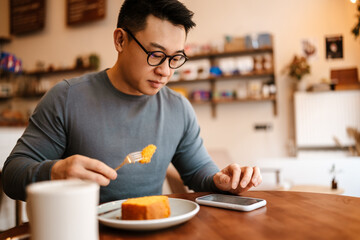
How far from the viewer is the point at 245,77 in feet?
14.0

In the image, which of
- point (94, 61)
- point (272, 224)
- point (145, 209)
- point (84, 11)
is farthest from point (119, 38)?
point (84, 11)

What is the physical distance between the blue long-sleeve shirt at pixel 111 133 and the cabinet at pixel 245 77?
280cm

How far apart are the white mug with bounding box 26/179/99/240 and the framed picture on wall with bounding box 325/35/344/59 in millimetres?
4180

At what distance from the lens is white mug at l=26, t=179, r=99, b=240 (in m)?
0.42

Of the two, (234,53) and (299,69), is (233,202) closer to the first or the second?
(299,69)

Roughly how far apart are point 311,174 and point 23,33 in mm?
4897

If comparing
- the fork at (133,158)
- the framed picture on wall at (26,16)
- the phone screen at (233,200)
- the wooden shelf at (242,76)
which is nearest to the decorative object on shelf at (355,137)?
the wooden shelf at (242,76)

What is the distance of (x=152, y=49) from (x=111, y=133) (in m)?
0.36

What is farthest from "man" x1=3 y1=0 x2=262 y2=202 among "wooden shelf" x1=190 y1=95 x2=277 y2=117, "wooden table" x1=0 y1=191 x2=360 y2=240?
"wooden shelf" x1=190 y1=95 x2=277 y2=117

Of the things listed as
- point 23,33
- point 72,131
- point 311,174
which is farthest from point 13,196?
point 23,33

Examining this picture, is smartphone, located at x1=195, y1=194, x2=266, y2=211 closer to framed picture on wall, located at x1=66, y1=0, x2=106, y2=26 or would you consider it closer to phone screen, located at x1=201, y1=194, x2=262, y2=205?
phone screen, located at x1=201, y1=194, x2=262, y2=205

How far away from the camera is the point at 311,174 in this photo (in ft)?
11.9

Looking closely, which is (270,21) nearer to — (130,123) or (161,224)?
(130,123)

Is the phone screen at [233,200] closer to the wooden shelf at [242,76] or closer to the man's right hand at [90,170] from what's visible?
the man's right hand at [90,170]
